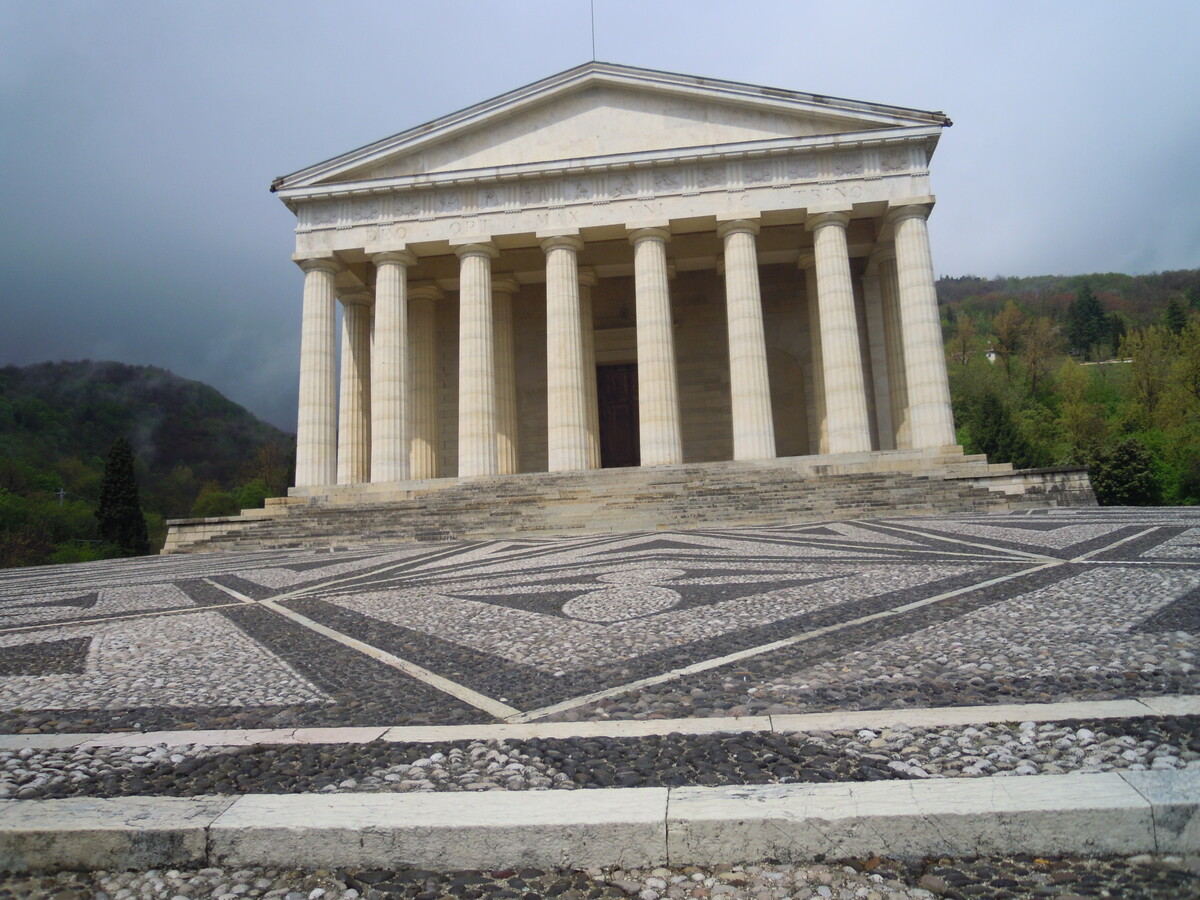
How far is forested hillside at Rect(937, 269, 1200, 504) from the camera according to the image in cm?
3319

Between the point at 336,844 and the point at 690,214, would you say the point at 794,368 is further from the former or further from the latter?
the point at 336,844

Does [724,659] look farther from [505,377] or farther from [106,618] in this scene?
[505,377]

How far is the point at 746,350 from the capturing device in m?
23.1

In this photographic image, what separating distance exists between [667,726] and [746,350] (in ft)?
69.7

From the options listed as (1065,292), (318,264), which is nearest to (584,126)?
(318,264)

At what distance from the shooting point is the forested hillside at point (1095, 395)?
33188 mm

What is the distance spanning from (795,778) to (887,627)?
7.86 feet

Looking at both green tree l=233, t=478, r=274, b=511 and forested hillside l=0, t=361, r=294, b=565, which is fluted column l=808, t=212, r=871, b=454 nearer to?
forested hillside l=0, t=361, r=294, b=565

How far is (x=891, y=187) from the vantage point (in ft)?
75.1

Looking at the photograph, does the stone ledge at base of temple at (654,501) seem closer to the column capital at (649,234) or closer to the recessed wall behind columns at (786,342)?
the recessed wall behind columns at (786,342)

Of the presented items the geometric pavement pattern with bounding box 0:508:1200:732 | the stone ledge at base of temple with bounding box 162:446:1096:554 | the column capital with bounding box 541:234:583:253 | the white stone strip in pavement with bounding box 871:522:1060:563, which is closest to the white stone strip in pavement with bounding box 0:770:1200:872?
the geometric pavement pattern with bounding box 0:508:1200:732

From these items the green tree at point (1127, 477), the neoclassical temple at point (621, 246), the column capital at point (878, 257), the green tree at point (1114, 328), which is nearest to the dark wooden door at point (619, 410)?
→ the neoclassical temple at point (621, 246)

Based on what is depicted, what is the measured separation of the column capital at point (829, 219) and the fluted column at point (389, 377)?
13880 mm

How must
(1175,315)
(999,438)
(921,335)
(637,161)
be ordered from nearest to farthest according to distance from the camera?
(921,335)
(637,161)
(999,438)
(1175,315)
